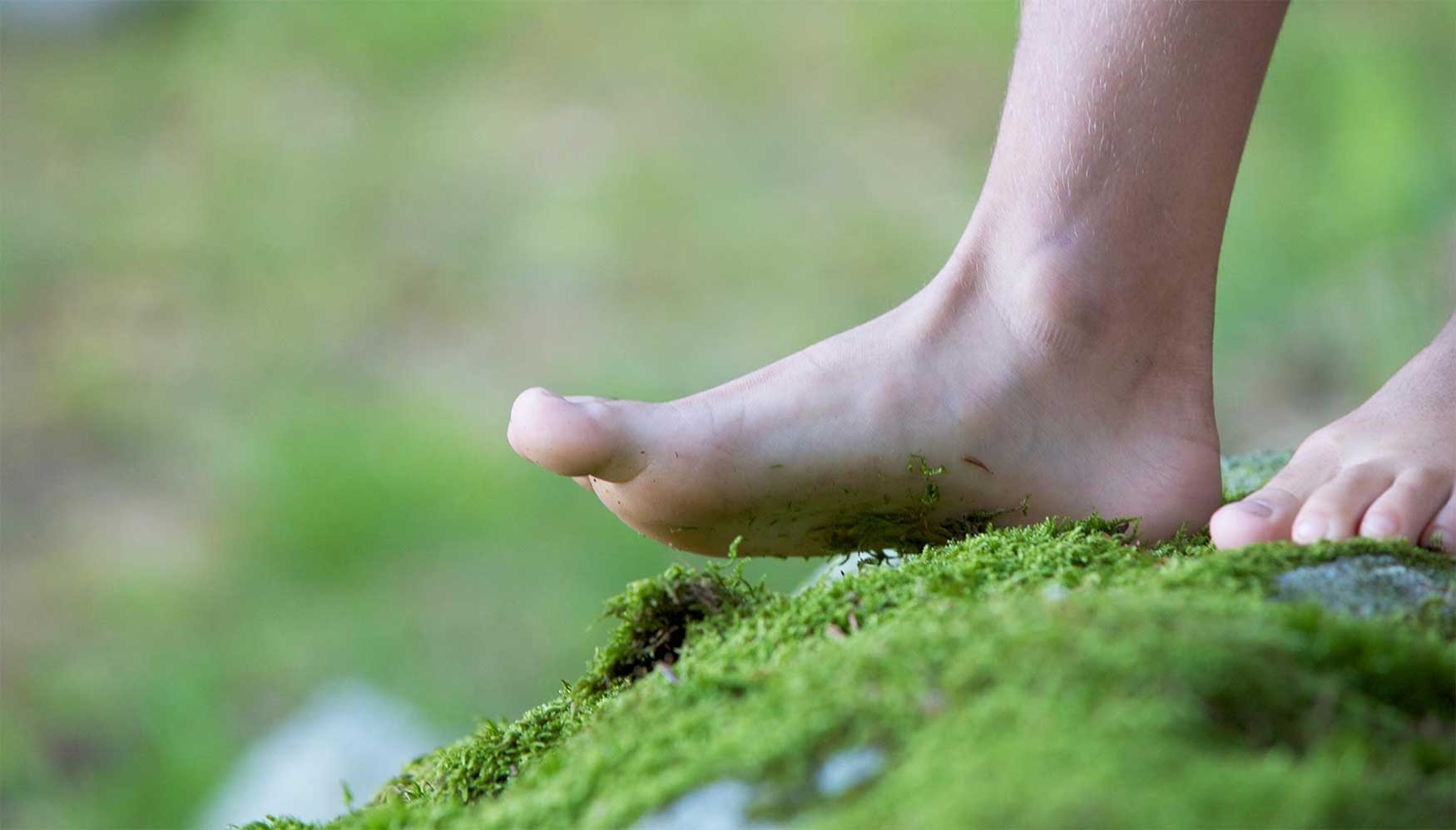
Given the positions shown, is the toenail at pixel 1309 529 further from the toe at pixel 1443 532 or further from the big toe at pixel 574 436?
the big toe at pixel 574 436

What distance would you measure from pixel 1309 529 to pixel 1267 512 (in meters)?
0.04

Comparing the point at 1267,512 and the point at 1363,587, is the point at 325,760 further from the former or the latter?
the point at 1363,587

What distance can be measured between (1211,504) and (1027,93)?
1.58 ft

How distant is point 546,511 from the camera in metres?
3.74

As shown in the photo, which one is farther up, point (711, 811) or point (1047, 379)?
point (1047, 379)

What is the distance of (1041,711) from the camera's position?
1.94ft

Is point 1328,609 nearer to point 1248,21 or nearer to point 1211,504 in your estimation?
point 1211,504

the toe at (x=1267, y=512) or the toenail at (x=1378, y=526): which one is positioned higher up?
the toe at (x=1267, y=512)

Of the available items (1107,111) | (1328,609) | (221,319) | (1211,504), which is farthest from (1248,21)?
(221,319)

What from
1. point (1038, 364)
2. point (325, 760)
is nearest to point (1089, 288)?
point (1038, 364)

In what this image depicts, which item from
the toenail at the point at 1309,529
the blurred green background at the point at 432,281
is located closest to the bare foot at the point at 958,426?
the toenail at the point at 1309,529

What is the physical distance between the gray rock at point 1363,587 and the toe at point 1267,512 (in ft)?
0.42

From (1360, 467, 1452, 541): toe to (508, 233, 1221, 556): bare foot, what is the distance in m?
0.23

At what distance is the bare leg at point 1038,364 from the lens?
4.32 ft
